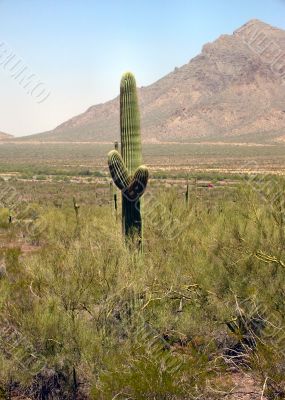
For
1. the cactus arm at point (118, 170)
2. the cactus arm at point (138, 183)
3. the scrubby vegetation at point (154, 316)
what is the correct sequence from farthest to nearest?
the cactus arm at point (118, 170) < the cactus arm at point (138, 183) < the scrubby vegetation at point (154, 316)

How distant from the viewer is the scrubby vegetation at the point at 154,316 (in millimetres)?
8703

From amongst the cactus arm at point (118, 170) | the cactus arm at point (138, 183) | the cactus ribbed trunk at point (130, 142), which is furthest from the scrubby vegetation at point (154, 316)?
the cactus arm at point (118, 170)

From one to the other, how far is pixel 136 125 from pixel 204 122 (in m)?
164

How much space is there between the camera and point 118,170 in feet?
46.9

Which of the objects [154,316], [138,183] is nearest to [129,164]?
[138,183]

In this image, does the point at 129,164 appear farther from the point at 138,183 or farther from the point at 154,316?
the point at 154,316

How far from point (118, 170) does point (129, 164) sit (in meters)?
0.72

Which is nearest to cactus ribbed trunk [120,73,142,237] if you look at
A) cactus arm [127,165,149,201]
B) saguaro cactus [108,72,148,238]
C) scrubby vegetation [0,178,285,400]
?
saguaro cactus [108,72,148,238]

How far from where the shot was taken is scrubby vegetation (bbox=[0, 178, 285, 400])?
8703 mm

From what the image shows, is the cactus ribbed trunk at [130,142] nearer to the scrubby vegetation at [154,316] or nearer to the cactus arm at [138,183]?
the cactus arm at [138,183]

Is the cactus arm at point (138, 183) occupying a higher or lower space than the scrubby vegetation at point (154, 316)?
higher

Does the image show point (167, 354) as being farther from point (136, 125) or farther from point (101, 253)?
point (136, 125)

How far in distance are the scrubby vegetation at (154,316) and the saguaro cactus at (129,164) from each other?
1047 millimetres

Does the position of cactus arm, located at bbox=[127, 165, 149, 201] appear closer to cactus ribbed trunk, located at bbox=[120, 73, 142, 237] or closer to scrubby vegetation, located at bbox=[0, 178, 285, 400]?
cactus ribbed trunk, located at bbox=[120, 73, 142, 237]
